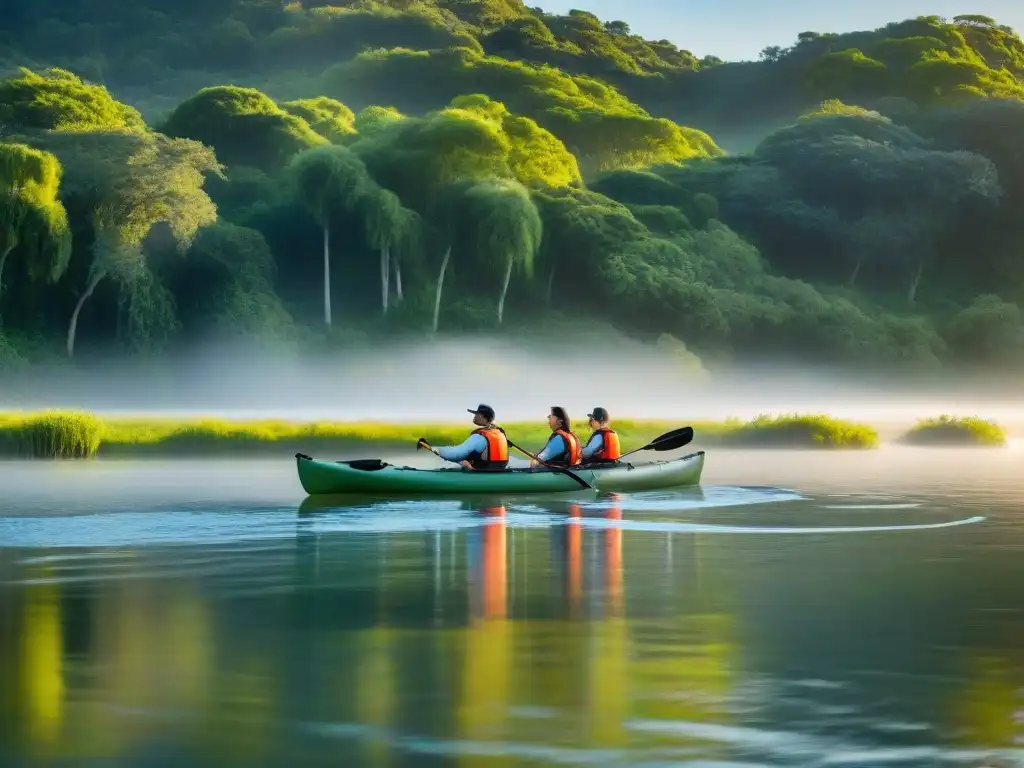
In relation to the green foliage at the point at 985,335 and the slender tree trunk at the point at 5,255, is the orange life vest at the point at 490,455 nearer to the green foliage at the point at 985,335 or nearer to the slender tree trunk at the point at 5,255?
the slender tree trunk at the point at 5,255

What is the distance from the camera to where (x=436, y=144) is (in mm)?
66188

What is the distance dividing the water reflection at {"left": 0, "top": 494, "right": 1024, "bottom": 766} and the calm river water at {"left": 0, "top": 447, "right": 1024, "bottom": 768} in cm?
3

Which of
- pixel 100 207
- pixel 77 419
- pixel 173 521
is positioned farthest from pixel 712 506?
pixel 100 207

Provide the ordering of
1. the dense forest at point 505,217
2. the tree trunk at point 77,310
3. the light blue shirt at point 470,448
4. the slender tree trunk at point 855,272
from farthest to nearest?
1. the slender tree trunk at point 855,272
2. the dense forest at point 505,217
3. the tree trunk at point 77,310
4. the light blue shirt at point 470,448

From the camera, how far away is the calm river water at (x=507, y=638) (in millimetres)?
8766

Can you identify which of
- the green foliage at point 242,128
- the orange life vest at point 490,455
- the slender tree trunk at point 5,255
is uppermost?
the green foliage at point 242,128

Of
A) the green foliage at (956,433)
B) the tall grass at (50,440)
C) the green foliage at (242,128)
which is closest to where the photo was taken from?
the tall grass at (50,440)

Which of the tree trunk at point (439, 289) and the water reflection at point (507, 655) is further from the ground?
the tree trunk at point (439, 289)

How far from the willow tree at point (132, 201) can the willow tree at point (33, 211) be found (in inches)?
114

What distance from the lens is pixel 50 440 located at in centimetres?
3850

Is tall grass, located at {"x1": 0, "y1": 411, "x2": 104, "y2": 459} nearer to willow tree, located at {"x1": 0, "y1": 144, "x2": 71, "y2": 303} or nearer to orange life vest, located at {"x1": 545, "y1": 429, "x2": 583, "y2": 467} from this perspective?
willow tree, located at {"x1": 0, "y1": 144, "x2": 71, "y2": 303}

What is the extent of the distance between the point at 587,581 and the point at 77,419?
25492mm

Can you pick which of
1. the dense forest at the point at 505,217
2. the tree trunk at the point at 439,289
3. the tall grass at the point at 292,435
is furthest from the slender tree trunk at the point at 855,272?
the tall grass at the point at 292,435

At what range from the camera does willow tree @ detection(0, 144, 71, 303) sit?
4841cm
